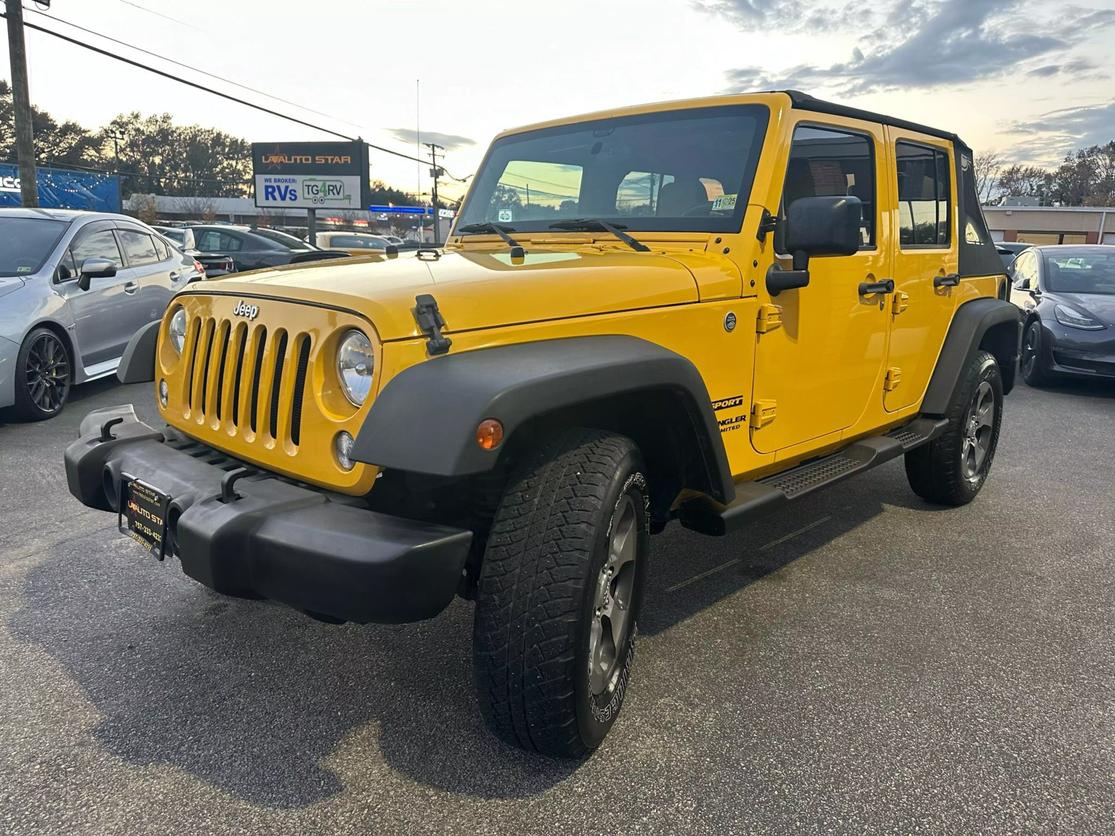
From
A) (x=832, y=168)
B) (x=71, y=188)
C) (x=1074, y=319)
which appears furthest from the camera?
(x=71, y=188)

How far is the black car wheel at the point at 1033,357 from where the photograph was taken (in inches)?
339

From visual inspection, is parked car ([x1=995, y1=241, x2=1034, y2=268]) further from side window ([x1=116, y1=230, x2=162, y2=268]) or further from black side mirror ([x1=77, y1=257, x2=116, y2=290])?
side window ([x1=116, y1=230, x2=162, y2=268])

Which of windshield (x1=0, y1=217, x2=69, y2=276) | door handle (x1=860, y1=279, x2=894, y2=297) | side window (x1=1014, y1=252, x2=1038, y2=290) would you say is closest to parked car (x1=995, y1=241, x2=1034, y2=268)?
side window (x1=1014, y1=252, x2=1038, y2=290)

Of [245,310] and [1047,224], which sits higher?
[1047,224]

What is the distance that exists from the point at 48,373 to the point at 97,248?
1.35 m

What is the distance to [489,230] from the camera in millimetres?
3521

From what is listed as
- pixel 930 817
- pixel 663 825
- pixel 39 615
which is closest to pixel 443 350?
pixel 663 825

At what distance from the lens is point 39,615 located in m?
3.11

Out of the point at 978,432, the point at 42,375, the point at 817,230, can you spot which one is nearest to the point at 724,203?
the point at 817,230

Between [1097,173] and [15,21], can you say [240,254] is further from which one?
[1097,173]

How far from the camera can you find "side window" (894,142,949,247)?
12.5 feet

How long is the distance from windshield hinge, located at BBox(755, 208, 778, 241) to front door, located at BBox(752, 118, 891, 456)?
0.25ft

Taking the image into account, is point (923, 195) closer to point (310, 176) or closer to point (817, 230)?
point (817, 230)

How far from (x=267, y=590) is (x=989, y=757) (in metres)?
2.11
